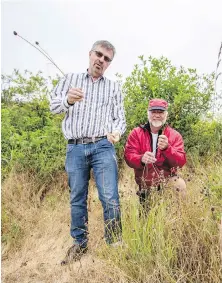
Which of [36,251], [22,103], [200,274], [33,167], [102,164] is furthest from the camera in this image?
[22,103]

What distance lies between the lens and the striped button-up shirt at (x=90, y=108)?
3709 millimetres

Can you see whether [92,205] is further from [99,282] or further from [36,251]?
[99,282]

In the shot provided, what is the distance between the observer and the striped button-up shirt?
371 centimetres

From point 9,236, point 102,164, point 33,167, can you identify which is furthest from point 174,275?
point 33,167

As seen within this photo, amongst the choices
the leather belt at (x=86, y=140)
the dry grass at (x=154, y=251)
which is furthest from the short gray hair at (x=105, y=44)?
the dry grass at (x=154, y=251)

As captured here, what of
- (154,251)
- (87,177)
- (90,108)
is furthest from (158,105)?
(154,251)

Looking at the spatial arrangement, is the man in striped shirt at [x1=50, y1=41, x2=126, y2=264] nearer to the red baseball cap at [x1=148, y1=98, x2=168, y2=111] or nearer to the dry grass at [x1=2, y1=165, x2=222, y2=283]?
the dry grass at [x1=2, y1=165, x2=222, y2=283]

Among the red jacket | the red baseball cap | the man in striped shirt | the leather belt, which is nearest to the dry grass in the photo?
the man in striped shirt

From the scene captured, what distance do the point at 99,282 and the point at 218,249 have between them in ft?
3.04

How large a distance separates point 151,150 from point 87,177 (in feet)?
2.40

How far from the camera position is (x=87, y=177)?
3760mm

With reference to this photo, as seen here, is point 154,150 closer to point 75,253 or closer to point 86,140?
point 86,140

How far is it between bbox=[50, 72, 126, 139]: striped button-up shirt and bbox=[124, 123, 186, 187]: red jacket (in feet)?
0.99

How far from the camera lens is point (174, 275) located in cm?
275
